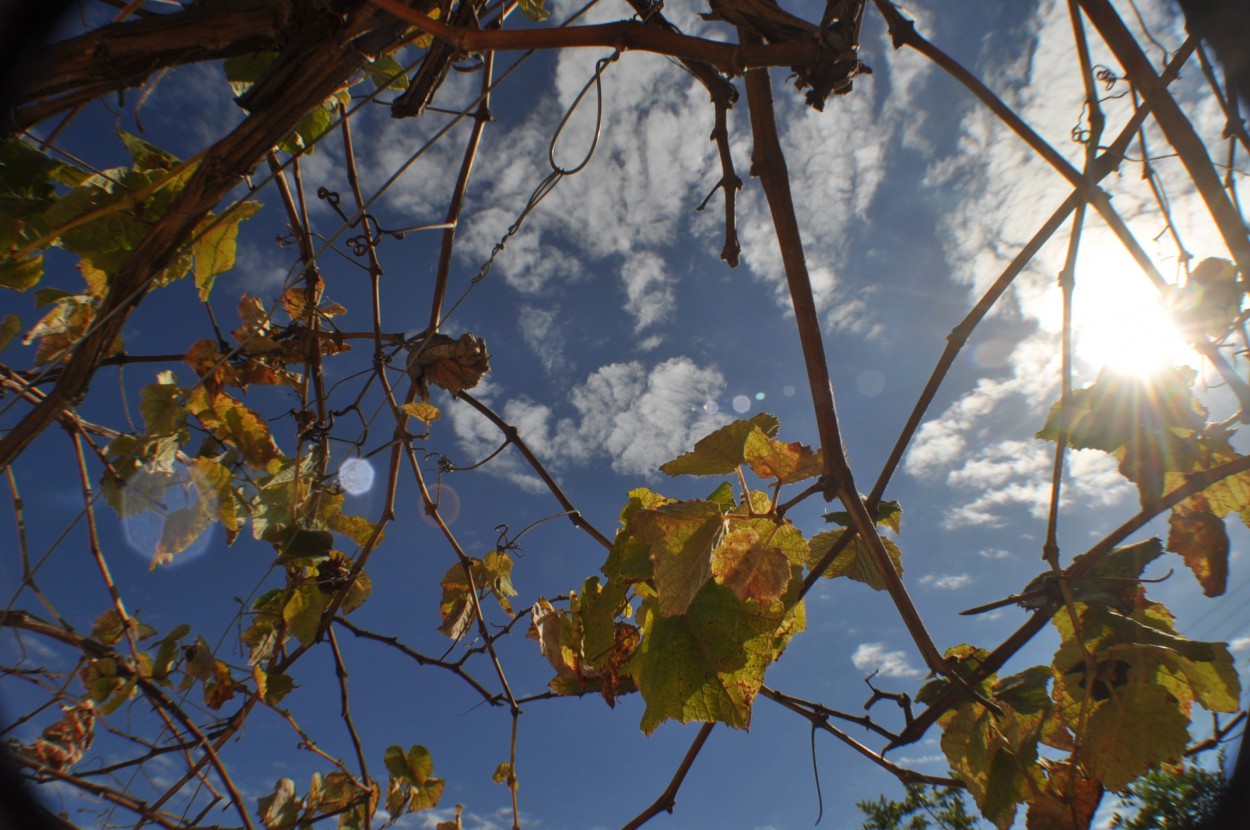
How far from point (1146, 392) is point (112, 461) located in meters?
1.65

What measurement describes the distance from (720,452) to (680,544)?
0.13 metres

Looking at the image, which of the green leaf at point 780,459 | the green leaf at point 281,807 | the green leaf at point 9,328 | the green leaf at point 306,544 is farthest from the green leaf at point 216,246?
the green leaf at point 281,807

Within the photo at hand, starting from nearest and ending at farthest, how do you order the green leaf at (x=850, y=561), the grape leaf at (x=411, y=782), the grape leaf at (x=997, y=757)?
the grape leaf at (x=997, y=757) → the green leaf at (x=850, y=561) → the grape leaf at (x=411, y=782)

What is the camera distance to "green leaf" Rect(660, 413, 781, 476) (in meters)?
0.78

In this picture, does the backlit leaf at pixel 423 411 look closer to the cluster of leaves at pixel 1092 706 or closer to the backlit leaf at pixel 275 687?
the backlit leaf at pixel 275 687

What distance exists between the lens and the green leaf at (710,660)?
2.42 ft

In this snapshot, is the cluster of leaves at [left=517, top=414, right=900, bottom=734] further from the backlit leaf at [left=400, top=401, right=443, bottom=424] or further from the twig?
the backlit leaf at [left=400, top=401, right=443, bottom=424]

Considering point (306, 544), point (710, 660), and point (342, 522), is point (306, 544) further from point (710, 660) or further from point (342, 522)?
point (710, 660)

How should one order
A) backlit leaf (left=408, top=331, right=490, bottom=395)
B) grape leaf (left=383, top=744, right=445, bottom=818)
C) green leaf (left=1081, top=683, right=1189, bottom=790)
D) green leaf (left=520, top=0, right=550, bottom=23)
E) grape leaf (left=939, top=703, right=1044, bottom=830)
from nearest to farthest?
1. green leaf (left=1081, top=683, right=1189, bottom=790)
2. grape leaf (left=939, top=703, right=1044, bottom=830)
3. backlit leaf (left=408, top=331, right=490, bottom=395)
4. green leaf (left=520, top=0, right=550, bottom=23)
5. grape leaf (left=383, top=744, right=445, bottom=818)

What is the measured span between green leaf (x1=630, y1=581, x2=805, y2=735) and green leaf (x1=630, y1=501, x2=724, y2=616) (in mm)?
56

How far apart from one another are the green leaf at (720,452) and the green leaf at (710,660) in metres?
0.14

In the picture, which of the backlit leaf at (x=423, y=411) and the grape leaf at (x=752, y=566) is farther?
the backlit leaf at (x=423, y=411)

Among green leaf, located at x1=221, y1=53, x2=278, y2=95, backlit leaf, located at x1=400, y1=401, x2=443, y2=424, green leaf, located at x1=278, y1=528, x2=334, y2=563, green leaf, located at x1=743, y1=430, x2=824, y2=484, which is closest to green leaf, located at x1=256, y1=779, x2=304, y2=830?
green leaf, located at x1=278, y1=528, x2=334, y2=563

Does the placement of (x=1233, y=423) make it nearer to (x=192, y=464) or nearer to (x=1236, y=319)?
(x=1236, y=319)
